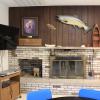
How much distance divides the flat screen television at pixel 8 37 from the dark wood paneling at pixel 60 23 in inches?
29.9

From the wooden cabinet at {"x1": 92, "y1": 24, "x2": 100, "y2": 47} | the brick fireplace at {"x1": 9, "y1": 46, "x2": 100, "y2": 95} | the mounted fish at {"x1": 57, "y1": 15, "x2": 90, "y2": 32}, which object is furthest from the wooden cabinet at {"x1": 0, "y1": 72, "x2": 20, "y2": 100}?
the wooden cabinet at {"x1": 92, "y1": 24, "x2": 100, "y2": 47}

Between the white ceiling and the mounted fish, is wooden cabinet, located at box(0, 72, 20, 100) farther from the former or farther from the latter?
the mounted fish

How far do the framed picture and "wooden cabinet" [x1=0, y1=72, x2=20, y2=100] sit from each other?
134 cm

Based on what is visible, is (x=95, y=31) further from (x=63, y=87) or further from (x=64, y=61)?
(x=63, y=87)

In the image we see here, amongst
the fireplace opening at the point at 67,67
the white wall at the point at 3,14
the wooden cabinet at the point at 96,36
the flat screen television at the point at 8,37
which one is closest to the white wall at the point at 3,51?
the white wall at the point at 3,14

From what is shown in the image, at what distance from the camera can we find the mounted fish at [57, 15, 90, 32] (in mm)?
6398

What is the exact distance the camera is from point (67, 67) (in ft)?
20.9

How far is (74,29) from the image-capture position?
6438mm

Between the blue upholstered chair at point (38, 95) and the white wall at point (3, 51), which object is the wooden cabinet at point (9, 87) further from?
the blue upholstered chair at point (38, 95)

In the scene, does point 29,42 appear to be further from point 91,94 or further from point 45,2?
point 91,94

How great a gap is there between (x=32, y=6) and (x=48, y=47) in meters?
1.25

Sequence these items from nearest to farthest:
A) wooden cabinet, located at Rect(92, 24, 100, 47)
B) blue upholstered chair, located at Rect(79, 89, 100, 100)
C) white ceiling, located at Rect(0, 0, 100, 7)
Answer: blue upholstered chair, located at Rect(79, 89, 100, 100)
white ceiling, located at Rect(0, 0, 100, 7)
wooden cabinet, located at Rect(92, 24, 100, 47)

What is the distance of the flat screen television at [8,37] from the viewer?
5.21 metres

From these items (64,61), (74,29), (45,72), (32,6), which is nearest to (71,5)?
(74,29)
